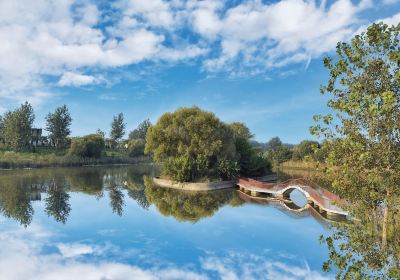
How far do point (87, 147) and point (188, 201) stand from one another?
66.5 metres

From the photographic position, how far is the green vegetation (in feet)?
Answer: 139

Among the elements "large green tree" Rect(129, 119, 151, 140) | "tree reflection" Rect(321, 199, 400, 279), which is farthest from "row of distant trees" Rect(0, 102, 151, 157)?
"tree reflection" Rect(321, 199, 400, 279)

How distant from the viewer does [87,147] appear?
92688 millimetres

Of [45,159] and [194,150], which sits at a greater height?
[194,150]

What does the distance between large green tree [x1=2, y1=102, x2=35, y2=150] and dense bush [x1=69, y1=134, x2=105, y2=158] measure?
12381mm

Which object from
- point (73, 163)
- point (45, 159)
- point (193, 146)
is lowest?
point (73, 163)

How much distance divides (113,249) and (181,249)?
3554 millimetres

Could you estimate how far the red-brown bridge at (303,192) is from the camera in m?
25.3

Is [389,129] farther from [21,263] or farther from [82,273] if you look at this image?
[21,263]

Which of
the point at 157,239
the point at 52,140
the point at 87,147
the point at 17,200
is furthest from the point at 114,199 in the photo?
the point at 52,140

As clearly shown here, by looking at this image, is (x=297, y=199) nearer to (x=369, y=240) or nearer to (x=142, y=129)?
(x=369, y=240)

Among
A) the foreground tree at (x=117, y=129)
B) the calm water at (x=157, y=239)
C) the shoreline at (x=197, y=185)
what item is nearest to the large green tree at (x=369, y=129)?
the calm water at (x=157, y=239)

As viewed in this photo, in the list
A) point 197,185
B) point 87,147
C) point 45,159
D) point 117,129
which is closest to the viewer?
point 197,185

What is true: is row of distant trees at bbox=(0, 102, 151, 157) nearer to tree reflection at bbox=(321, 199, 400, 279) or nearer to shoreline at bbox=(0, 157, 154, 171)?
shoreline at bbox=(0, 157, 154, 171)
